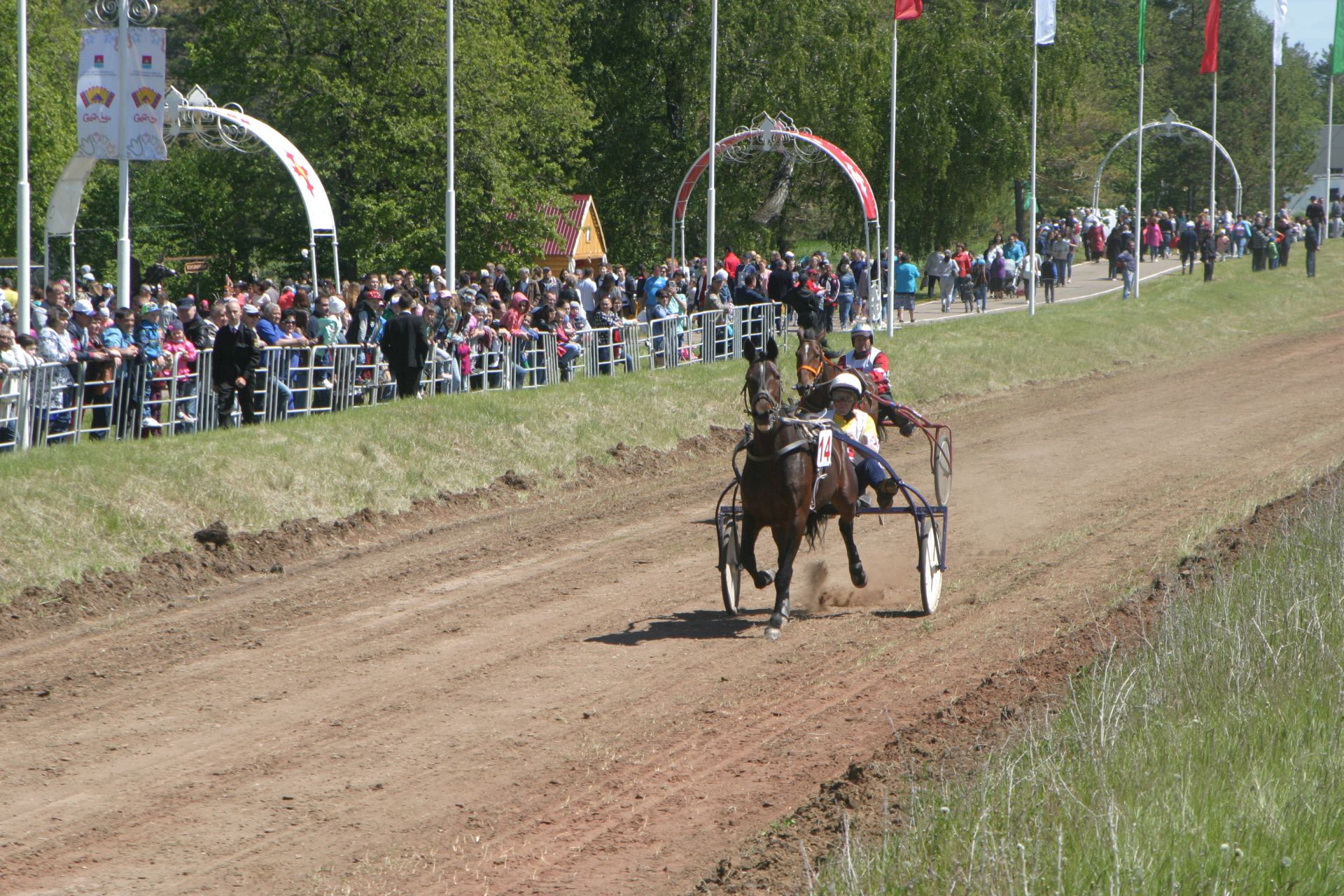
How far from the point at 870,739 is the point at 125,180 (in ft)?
40.5

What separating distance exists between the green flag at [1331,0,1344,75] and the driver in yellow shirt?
1555 inches

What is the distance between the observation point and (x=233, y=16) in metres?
34.8

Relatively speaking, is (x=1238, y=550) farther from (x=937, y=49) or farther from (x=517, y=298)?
(x=937, y=49)

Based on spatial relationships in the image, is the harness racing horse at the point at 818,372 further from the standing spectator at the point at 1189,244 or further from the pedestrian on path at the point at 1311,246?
the standing spectator at the point at 1189,244

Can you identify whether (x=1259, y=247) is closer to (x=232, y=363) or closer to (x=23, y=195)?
(x=232, y=363)

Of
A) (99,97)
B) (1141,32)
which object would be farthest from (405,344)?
(1141,32)

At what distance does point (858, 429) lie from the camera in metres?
10.9

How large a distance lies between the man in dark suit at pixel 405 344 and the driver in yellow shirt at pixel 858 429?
724 centimetres

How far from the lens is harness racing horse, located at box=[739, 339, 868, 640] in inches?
361

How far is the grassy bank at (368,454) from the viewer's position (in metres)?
11.8

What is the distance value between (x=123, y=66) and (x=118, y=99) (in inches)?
14.2

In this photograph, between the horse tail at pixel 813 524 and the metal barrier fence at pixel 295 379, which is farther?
the metal barrier fence at pixel 295 379

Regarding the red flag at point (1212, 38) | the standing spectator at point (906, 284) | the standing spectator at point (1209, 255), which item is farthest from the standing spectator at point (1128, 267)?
the standing spectator at point (906, 284)

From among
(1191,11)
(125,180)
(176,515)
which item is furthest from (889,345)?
(1191,11)
